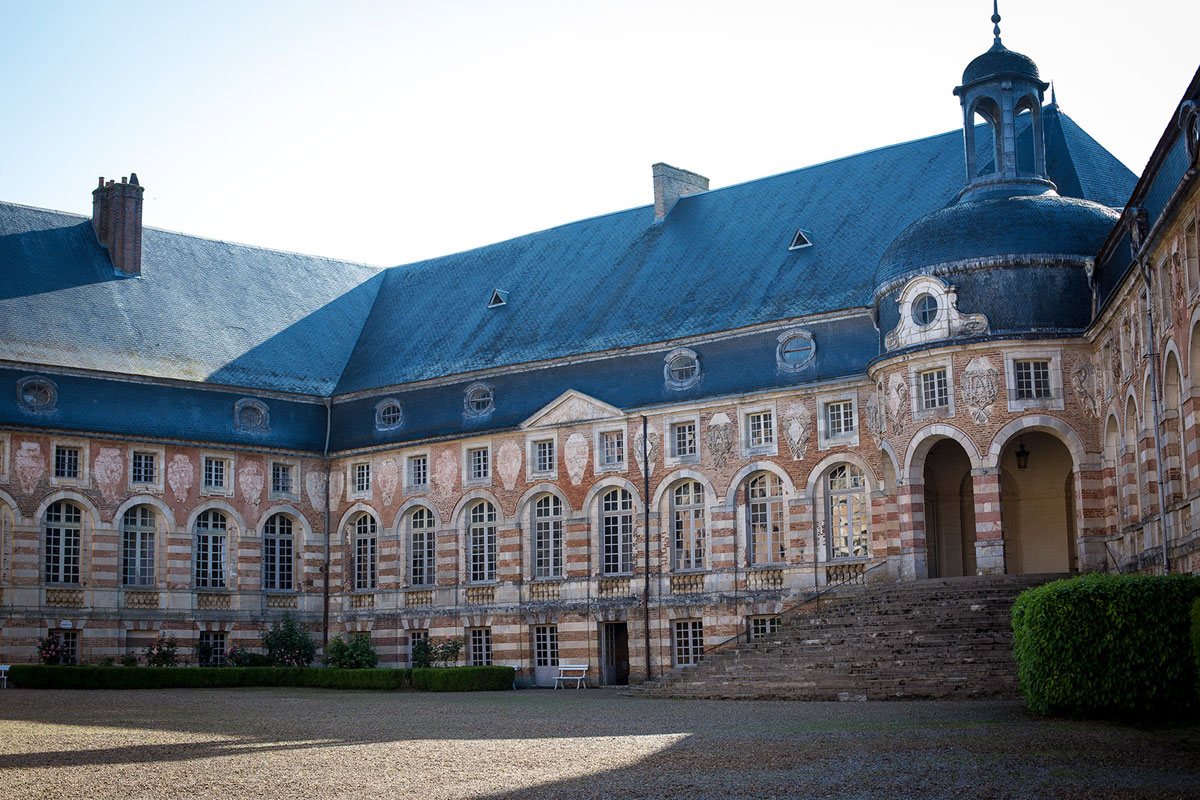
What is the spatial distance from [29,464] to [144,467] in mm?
2885

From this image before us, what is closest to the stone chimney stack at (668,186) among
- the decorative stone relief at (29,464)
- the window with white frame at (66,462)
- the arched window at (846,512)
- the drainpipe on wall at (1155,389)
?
the arched window at (846,512)

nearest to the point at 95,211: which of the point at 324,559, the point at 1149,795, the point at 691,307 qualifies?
the point at 324,559

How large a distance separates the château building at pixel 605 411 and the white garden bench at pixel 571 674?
72 cm

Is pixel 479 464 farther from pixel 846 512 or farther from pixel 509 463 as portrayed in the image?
pixel 846 512

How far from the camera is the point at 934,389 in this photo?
27844 millimetres

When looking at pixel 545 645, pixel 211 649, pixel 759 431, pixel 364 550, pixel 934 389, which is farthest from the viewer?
pixel 364 550

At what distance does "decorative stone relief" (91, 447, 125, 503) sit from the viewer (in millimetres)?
35500

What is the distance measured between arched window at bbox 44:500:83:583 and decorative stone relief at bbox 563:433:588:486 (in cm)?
1200

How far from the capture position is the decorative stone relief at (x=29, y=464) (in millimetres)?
34312

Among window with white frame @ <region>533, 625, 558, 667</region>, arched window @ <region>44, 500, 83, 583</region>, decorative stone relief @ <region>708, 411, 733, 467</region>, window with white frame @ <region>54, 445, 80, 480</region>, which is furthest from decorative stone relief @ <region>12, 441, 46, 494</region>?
decorative stone relief @ <region>708, 411, 733, 467</region>

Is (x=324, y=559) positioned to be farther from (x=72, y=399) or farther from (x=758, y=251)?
(x=758, y=251)

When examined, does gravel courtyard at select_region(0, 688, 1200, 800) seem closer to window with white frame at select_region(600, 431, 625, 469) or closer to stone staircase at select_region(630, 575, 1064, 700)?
stone staircase at select_region(630, 575, 1064, 700)

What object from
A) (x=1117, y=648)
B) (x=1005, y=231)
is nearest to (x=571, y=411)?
(x=1005, y=231)

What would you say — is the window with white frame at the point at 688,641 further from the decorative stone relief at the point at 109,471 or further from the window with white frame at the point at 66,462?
the window with white frame at the point at 66,462
